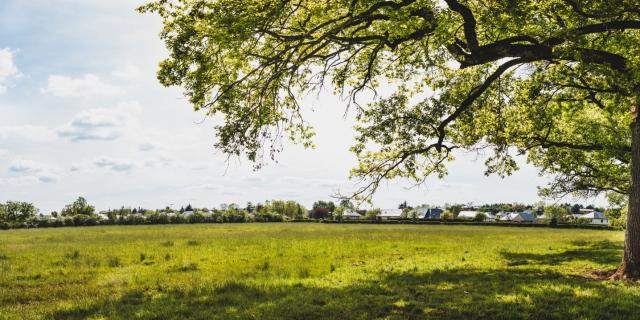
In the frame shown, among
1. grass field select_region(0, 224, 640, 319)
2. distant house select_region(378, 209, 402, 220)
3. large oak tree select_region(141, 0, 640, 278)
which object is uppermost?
large oak tree select_region(141, 0, 640, 278)

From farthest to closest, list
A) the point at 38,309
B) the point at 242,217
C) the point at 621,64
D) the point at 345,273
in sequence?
the point at 242,217, the point at 345,273, the point at 621,64, the point at 38,309

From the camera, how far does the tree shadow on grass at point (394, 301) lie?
1046cm

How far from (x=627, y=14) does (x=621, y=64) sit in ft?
5.44

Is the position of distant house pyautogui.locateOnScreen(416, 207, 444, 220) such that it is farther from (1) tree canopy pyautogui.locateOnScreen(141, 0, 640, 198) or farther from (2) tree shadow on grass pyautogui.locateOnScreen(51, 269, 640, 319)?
(2) tree shadow on grass pyautogui.locateOnScreen(51, 269, 640, 319)

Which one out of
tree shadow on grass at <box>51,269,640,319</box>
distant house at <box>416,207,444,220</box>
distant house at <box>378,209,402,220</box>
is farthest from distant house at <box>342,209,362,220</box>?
tree shadow on grass at <box>51,269,640,319</box>

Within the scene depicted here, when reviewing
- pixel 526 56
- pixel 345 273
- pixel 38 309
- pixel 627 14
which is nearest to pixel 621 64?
pixel 627 14

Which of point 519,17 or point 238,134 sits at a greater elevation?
point 519,17

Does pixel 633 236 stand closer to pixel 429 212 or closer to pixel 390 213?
pixel 429 212

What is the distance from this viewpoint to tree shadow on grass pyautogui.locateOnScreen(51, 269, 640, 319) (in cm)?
1046

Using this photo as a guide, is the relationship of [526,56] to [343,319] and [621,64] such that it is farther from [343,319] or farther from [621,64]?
[343,319]

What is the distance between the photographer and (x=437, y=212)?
180000 mm

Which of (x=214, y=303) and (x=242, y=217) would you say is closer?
→ (x=214, y=303)

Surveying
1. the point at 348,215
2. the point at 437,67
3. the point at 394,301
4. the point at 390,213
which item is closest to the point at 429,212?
the point at 390,213

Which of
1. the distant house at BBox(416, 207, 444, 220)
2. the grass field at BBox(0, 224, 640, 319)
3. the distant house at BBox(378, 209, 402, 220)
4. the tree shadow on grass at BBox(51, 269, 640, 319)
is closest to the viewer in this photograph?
the tree shadow on grass at BBox(51, 269, 640, 319)
